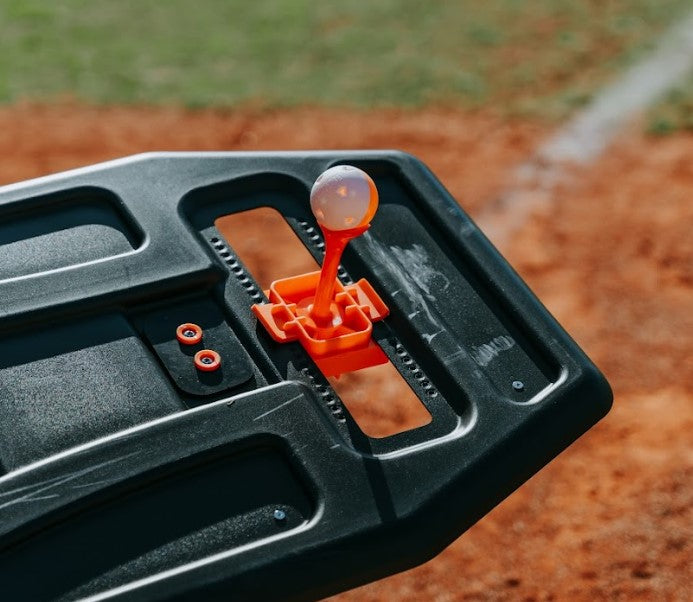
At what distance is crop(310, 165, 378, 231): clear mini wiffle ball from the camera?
2.39 metres

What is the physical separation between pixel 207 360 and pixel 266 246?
2605mm

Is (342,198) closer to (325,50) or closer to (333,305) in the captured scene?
(333,305)

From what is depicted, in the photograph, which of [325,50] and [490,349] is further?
[325,50]

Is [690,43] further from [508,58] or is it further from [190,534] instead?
[190,534]

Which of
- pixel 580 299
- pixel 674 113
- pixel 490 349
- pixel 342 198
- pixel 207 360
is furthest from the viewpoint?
pixel 674 113

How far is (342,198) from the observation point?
240 centimetres

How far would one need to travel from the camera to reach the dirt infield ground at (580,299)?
3801 mm

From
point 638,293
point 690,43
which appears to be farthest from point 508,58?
point 638,293

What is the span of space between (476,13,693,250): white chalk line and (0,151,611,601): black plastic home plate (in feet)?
7.63

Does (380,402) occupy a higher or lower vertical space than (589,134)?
lower

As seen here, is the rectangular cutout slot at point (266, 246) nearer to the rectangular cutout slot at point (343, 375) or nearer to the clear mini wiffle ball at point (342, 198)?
the rectangular cutout slot at point (343, 375)

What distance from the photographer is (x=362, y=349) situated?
104 inches

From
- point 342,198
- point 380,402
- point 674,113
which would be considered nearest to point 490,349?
point 342,198

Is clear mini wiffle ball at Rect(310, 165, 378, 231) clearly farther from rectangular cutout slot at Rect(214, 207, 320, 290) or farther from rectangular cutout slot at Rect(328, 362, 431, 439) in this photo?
rectangular cutout slot at Rect(214, 207, 320, 290)
